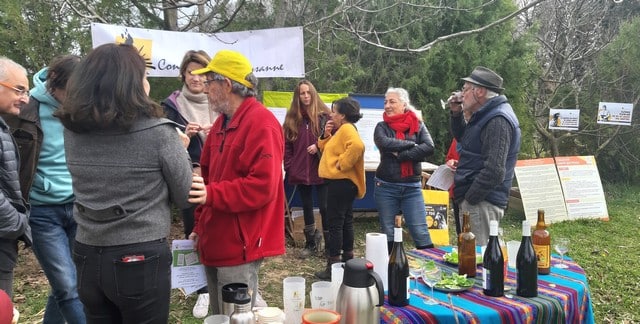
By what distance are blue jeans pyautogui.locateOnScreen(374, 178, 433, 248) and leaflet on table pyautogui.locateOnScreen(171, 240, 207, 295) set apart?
6.49 feet

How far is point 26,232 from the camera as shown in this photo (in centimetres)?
224

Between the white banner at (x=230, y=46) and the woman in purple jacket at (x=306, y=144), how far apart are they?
0.30 metres

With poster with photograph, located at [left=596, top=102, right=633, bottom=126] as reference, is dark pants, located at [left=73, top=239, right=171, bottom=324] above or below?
below

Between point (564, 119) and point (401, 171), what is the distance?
215 inches

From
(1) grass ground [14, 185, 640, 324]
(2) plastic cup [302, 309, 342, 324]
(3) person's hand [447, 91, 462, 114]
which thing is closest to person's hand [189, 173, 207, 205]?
(2) plastic cup [302, 309, 342, 324]

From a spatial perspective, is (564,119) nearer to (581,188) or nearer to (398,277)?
(581,188)

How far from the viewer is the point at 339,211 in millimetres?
4215

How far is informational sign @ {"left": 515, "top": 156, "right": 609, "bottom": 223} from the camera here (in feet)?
21.0

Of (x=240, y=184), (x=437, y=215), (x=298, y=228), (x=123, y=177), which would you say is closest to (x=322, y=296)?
(x=240, y=184)

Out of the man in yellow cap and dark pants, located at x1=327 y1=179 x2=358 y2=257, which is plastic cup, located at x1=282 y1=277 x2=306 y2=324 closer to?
the man in yellow cap

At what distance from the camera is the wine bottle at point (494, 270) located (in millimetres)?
1920

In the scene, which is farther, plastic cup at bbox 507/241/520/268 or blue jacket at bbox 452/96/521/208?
blue jacket at bbox 452/96/521/208

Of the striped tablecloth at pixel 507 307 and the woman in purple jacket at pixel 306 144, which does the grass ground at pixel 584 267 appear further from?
the striped tablecloth at pixel 507 307

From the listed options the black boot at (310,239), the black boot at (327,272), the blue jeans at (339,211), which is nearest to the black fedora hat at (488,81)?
the blue jeans at (339,211)
